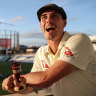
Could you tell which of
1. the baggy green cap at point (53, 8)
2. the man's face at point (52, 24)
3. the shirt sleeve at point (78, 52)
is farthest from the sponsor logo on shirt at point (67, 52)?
the baggy green cap at point (53, 8)

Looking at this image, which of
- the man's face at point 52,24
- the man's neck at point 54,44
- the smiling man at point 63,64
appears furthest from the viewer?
the man's neck at point 54,44

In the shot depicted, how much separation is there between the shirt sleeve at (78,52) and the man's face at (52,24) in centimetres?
15

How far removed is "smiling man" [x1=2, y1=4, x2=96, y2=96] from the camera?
1478mm

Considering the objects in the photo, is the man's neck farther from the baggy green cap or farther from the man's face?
the baggy green cap

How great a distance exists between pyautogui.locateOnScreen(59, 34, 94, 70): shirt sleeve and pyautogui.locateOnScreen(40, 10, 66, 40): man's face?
0.15 meters

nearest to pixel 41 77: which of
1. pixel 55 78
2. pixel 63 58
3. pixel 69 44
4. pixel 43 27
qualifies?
pixel 55 78

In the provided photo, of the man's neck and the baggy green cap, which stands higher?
the baggy green cap

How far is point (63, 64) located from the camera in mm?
1486

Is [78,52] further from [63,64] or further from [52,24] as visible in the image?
[52,24]

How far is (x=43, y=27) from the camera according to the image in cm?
178

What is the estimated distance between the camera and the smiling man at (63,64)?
4.85 feet

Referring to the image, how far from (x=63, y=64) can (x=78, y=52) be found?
0.56ft

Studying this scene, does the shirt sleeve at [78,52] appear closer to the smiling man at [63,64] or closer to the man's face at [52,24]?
the smiling man at [63,64]

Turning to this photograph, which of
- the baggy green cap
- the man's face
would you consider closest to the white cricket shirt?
the man's face
